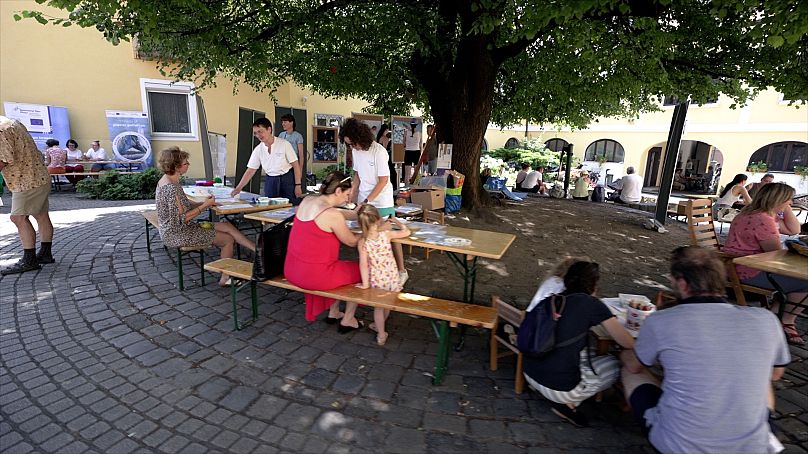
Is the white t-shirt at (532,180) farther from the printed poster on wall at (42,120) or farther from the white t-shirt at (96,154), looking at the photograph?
the printed poster on wall at (42,120)

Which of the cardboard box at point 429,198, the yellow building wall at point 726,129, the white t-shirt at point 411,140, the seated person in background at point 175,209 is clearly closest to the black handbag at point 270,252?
the seated person in background at point 175,209

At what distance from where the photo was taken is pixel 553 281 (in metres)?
2.68

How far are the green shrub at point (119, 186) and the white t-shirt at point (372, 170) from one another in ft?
29.3

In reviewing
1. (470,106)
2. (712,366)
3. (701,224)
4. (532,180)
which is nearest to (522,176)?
(532,180)

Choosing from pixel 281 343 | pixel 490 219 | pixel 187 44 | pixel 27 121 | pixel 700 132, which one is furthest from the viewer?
pixel 700 132

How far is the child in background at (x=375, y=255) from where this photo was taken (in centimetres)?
346

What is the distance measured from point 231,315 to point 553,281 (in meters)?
3.02

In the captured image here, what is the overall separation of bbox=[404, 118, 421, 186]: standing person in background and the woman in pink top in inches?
329

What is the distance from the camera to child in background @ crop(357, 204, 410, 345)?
11.3ft

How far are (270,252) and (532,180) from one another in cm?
1145

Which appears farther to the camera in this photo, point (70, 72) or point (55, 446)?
point (70, 72)

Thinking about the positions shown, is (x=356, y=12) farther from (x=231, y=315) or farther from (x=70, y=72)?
(x=70, y=72)

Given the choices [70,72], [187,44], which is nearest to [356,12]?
[187,44]

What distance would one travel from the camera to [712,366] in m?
1.87
